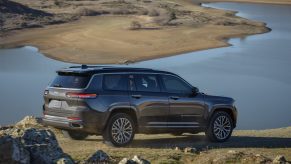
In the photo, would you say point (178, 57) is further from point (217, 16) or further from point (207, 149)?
point (207, 149)

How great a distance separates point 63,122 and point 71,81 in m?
0.78

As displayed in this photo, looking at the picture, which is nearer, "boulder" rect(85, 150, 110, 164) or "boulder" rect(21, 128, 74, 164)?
"boulder" rect(21, 128, 74, 164)

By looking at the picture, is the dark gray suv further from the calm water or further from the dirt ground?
the calm water

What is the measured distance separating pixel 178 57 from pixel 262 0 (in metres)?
73.2

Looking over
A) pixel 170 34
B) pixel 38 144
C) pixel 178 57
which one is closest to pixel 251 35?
pixel 170 34

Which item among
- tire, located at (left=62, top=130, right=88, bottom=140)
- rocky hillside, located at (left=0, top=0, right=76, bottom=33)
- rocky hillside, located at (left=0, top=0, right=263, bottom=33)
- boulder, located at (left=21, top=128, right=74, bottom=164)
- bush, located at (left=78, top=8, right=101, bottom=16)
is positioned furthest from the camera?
bush, located at (left=78, top=8, right=101, bottom=16)

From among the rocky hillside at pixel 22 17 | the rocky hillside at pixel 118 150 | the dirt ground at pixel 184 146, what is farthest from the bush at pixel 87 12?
the dirt ground at pixel 184 146

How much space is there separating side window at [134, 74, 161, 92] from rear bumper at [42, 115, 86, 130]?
1.46 meters

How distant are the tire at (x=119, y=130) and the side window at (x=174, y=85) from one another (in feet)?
4.06

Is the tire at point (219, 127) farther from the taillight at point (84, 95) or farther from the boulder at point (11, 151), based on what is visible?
the boulder at point (11, 151)

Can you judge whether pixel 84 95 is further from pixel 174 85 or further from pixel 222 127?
pixel 222 127

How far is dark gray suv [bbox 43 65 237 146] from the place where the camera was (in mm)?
12320

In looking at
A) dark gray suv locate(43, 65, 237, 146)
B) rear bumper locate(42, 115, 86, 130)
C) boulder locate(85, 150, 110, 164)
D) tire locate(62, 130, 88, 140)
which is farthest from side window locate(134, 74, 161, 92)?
boulder locate(85, 150, 110, 164)

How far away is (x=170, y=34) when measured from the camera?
58.6 metres
